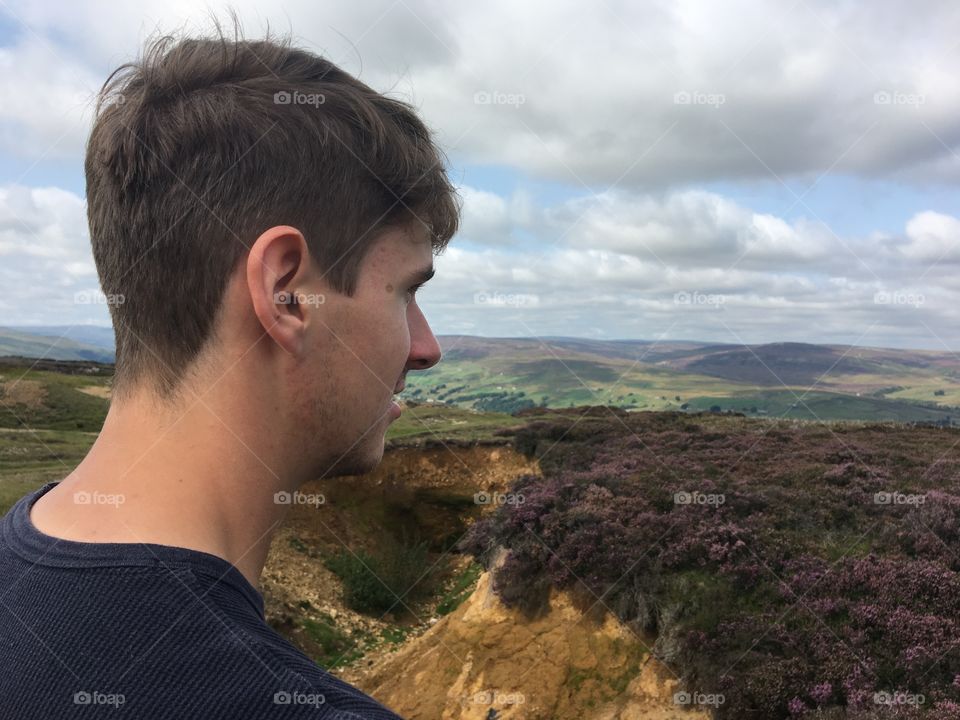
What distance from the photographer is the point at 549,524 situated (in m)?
12.1

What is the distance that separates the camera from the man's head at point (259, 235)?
1597mm

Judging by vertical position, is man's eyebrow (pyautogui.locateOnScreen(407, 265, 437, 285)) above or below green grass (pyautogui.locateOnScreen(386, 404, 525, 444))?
above

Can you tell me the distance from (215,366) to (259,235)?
0.34m

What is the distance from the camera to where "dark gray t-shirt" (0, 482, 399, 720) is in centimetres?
113

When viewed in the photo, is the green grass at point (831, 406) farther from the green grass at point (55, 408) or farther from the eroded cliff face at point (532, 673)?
the eroded cliff face at point (532, 673)

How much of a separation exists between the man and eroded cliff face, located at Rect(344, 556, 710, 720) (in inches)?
323

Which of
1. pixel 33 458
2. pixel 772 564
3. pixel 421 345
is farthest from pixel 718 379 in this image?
pixel 421 345

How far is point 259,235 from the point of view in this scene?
1622mm

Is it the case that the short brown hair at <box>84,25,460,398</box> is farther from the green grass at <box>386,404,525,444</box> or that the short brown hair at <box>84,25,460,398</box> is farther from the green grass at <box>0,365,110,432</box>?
the green grass at <box>0,365,110,432</box>

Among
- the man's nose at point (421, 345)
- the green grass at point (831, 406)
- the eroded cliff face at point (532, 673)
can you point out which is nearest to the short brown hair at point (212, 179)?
the man's nose at point (421, 345)

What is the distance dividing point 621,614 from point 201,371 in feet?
31.8

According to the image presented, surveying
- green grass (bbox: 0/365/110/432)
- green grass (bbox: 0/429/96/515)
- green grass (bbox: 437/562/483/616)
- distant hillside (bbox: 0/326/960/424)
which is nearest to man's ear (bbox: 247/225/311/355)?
green grass (bbox: 437/562/483/616)

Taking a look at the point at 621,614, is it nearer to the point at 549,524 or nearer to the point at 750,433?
the point at 549,524

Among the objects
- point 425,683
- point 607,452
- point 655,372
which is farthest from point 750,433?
point 655,372
